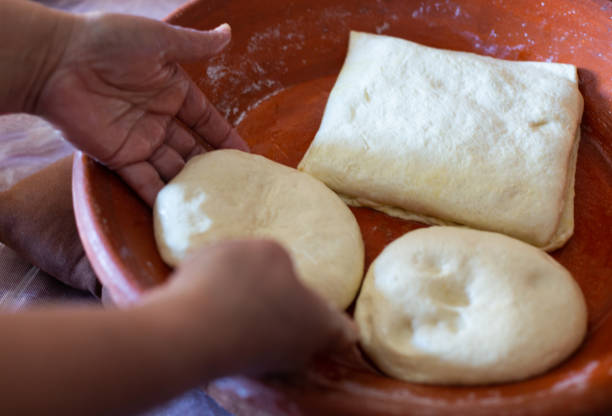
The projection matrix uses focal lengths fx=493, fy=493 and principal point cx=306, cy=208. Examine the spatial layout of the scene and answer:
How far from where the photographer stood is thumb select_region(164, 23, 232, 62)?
1201 mm

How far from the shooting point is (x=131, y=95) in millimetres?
1229

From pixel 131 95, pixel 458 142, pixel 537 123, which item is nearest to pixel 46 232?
pixel 131 95

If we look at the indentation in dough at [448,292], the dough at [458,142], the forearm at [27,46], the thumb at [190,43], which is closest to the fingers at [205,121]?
the thumb at [190,43]

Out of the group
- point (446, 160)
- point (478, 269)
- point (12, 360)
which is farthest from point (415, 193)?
point (12, 360)

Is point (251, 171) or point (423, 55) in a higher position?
point (423, 55)

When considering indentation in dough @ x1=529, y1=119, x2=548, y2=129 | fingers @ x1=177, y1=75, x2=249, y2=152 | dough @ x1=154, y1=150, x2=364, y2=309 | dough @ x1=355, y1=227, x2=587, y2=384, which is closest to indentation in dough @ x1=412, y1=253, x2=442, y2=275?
dough @ x1=355, y1=227, x2=587, y2=384

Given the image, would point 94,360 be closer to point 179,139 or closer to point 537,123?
point 179,139

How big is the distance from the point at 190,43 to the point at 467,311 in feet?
2.97

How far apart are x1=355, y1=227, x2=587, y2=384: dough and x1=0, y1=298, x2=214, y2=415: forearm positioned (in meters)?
0.49

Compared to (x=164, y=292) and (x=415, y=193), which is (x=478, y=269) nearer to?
(x=415, y=193)

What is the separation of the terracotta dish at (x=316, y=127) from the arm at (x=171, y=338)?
0.49 feet

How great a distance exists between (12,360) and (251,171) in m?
0.79

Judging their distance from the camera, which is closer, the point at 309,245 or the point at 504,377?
the point at 504,377

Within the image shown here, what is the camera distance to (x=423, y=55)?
4.99 feet
